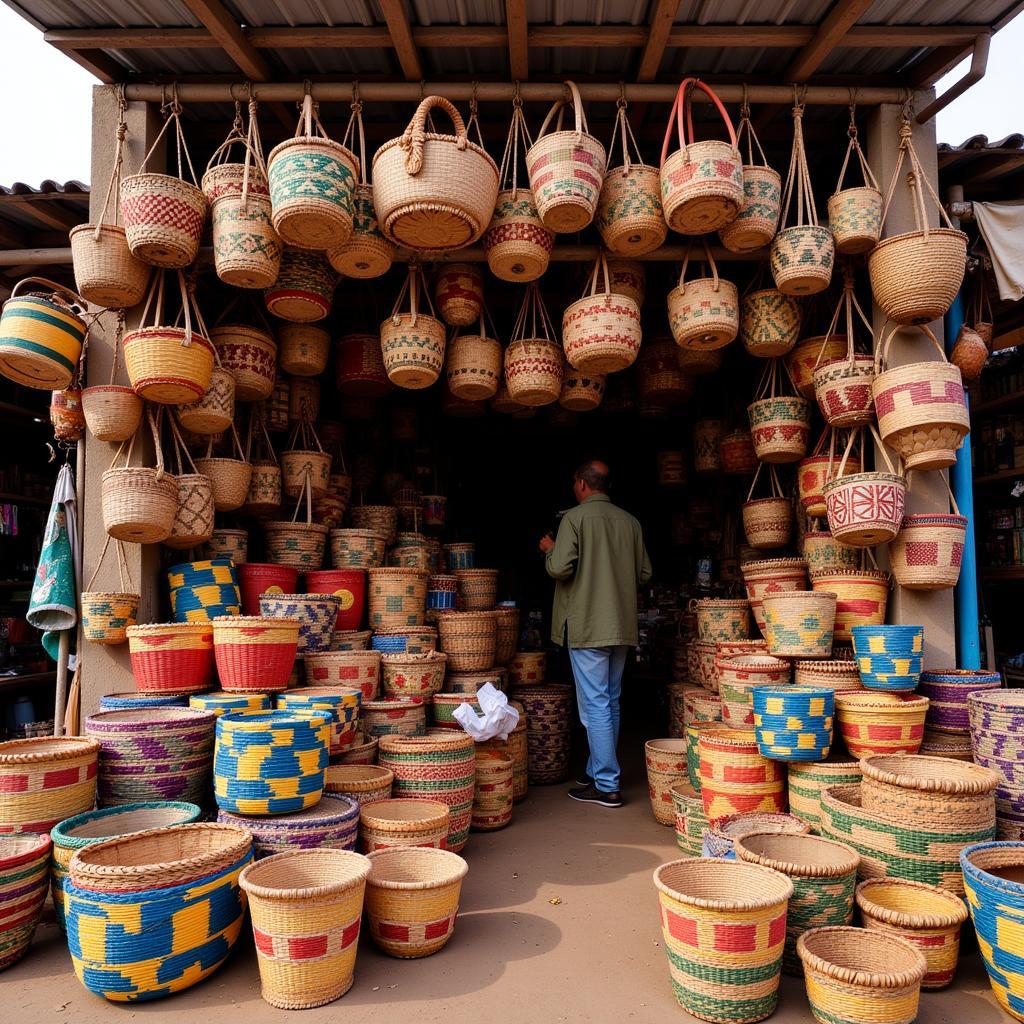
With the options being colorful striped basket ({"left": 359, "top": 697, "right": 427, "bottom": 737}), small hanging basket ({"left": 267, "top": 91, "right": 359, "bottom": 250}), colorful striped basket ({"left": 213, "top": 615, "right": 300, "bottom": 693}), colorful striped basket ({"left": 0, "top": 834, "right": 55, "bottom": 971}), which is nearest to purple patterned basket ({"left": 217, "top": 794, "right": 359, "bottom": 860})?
colorful striped basket ({"left": 0, "top": 834, "right": 55, "bottom": 971})

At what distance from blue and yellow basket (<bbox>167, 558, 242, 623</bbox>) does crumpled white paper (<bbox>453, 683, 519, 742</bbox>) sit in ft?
4.06

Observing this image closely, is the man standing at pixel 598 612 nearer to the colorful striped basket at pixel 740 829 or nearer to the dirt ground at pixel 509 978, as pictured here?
the dirt ground at pixel 509 978

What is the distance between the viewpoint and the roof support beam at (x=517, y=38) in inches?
127

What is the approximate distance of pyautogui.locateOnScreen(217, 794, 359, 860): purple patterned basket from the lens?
8.32 ft

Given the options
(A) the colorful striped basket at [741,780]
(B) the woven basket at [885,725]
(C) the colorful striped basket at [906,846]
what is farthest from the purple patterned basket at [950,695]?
(C) the colorful striped basket at [906,846]

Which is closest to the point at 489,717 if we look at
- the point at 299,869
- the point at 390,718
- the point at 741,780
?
the point at 390,718

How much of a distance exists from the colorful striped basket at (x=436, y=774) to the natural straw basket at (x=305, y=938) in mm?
1047

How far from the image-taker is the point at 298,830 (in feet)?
8.34

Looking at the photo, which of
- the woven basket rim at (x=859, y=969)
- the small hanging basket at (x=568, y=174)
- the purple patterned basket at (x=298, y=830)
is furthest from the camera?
the small hanging basket at (x=568, y=174)

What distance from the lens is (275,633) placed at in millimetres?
3166

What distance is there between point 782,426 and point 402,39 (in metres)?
2.65

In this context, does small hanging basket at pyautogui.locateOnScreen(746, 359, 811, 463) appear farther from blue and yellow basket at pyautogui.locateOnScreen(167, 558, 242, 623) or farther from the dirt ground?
blue and yellow basket at pyautogui.locateOnScreen(167, 558, 242, 623)

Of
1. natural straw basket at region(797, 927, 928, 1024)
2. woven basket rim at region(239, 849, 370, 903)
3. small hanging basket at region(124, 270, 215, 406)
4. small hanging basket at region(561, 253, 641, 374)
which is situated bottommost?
natural straw basket at region(797, 927, 928, 1024)

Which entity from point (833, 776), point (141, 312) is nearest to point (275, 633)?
point (141, 312)
